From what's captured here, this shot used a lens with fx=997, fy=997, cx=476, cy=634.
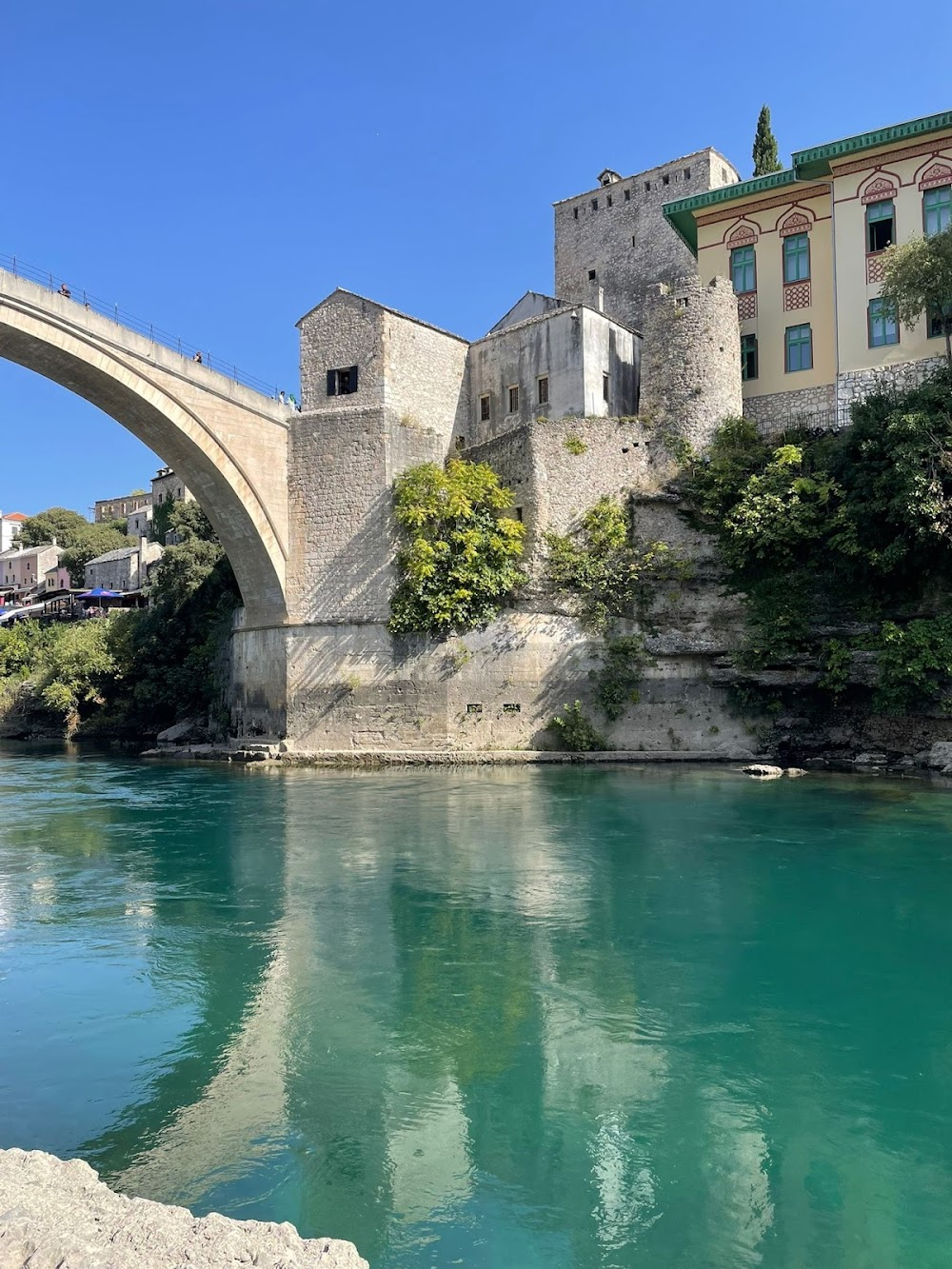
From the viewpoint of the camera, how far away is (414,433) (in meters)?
23.1

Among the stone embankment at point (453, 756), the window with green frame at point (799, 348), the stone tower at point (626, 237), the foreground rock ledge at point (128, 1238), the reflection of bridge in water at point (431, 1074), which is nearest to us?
the foreground rock ledge at point (128, 1238)

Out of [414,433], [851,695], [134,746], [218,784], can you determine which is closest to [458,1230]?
[218,784]

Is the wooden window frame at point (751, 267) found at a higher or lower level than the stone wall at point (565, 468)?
higher

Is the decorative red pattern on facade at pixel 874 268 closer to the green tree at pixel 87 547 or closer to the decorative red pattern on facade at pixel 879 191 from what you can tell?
the decorative red pattern on facade at pixel 879 191

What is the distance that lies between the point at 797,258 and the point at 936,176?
3.36m

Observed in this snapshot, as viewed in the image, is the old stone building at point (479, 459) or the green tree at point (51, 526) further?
the green tree at point (51, 526)

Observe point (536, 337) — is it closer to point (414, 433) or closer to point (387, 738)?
point (414, 433)

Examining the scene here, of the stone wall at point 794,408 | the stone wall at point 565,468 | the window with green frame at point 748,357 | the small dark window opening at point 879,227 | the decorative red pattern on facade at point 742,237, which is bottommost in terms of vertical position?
the stone wall at point 565,468

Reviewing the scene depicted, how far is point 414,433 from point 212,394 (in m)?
4.57

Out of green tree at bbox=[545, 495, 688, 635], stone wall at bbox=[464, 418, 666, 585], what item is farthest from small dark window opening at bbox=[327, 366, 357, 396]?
green tree at bbox=[545, 495, 688, 635]

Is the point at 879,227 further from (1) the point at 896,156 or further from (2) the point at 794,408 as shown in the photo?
(2) the point at 794,408

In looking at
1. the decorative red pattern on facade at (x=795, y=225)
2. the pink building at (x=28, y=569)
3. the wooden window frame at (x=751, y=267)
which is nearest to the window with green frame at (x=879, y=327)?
the decorative red pattern on facade at (x=795, y=225)

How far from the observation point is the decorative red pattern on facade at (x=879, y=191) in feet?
70.8

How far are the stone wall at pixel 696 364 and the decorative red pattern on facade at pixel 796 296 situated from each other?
5.41 ft
